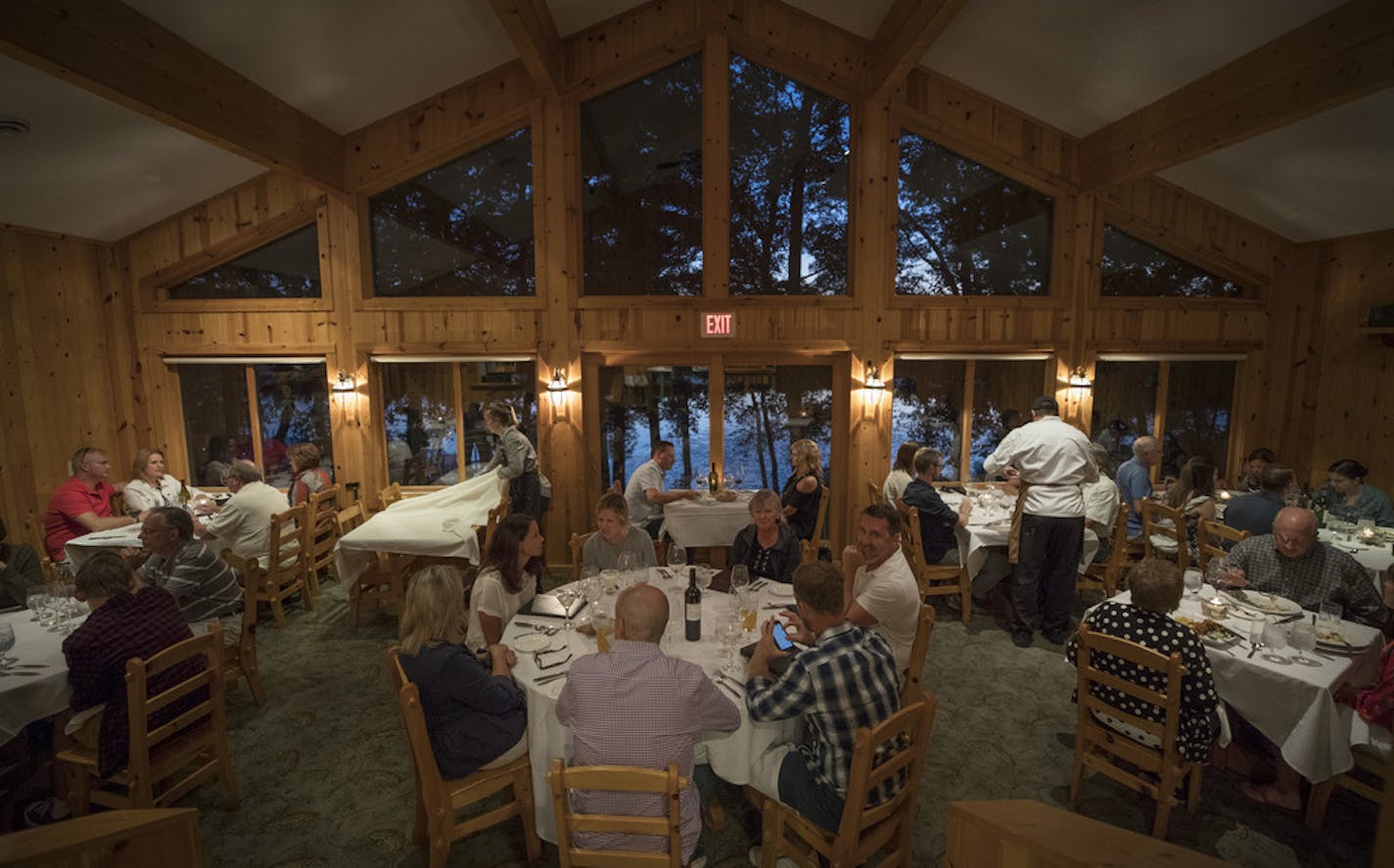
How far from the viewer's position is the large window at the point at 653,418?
702 cm

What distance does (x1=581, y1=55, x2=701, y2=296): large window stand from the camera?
6.74 metres

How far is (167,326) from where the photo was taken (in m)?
6.78

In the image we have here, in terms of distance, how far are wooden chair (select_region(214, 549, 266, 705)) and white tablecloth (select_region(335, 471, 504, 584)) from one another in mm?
1160

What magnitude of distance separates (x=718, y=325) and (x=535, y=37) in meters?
3.01

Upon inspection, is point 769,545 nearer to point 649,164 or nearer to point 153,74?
point 649,164

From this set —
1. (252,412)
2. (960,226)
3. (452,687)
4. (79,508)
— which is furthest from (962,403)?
(79,508)

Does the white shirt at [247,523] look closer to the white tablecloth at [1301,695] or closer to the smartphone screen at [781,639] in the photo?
the smartphone screen at [781,639]

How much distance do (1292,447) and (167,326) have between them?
1239cm

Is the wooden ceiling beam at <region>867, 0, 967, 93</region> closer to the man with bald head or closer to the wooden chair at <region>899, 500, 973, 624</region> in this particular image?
the wooden chair at <region>899, 500, 973, 624</region>

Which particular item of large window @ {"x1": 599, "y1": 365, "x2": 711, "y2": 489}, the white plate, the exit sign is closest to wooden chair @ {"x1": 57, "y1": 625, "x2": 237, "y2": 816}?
the white plate

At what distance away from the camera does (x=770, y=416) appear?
23.4ft

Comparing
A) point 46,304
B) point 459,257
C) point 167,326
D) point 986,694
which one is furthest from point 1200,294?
point 46,304

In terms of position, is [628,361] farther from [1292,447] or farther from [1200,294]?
[1292,447]

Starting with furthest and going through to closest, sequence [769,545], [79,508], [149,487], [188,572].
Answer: [149,487] < [79,508] < [769,545] < [188,572]
